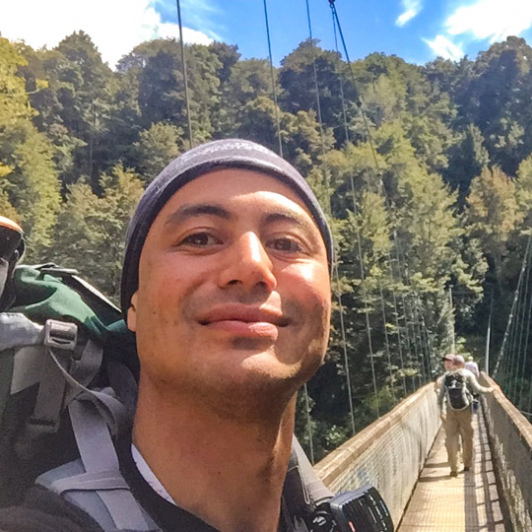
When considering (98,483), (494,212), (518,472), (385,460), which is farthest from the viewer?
(494,212)

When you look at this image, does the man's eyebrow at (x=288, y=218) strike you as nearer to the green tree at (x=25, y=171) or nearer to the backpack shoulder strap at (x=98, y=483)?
the backpack shoulder strap at (x=98, y=483)

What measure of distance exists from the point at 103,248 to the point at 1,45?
614cm

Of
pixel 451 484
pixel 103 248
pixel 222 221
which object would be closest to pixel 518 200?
pixel 103 248

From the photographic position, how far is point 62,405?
0.89 m

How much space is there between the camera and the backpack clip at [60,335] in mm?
877

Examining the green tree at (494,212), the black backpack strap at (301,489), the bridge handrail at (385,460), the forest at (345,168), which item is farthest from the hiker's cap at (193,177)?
the green tree at (494,212)

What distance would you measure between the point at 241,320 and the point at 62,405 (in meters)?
0.24

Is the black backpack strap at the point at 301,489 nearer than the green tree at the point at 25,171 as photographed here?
Yes

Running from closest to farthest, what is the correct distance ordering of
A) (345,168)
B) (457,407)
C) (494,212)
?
(457,407) < (345,168) < (494,212)

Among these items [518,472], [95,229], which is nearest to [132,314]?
[518,472]

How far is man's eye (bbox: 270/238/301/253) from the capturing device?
91cm

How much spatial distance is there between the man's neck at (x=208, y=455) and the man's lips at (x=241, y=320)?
89 mm

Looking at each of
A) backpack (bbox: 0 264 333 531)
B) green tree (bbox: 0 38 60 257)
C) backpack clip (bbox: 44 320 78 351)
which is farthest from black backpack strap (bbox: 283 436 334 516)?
green tree (bbox: 0 38 60 257)

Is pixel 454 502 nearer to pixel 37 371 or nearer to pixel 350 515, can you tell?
pixel 350 515
